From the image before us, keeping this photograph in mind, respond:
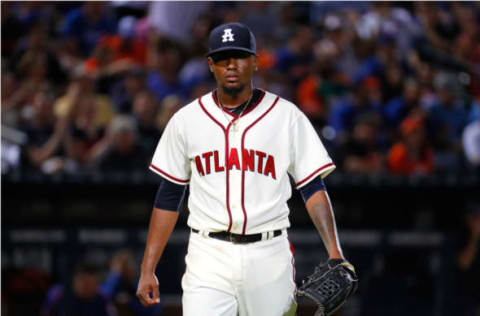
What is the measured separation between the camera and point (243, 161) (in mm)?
3936

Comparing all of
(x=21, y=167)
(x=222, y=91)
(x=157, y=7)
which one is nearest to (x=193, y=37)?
(x=157, y=7)

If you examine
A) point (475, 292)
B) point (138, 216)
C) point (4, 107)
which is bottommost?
point (475, 292)

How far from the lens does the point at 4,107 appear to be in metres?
8.41

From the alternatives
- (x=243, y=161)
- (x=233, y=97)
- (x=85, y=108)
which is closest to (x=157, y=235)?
(x=243, y=161)

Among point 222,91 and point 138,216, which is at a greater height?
point 222,91

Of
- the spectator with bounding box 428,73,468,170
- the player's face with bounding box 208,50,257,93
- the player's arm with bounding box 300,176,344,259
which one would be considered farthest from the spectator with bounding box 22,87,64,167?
the player's arm with bounding box 300,176,344,259

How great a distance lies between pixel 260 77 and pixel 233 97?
5.00 meters

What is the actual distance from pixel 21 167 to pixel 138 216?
0.96 meters

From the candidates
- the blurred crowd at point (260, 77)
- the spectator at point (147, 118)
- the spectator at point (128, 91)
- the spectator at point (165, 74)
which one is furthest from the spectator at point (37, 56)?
the spectator at point (147, 118)

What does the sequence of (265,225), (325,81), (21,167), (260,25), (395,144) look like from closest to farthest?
(265,225) → (21,167) → (395,144) → (325,81) → (260,25)

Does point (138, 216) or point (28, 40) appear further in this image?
point (28, 40)

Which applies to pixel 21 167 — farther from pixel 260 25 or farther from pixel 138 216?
pixel 260 25

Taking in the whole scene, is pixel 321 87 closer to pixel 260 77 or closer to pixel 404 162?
pixel 260 77

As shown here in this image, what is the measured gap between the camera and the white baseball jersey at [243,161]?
12.9ft
